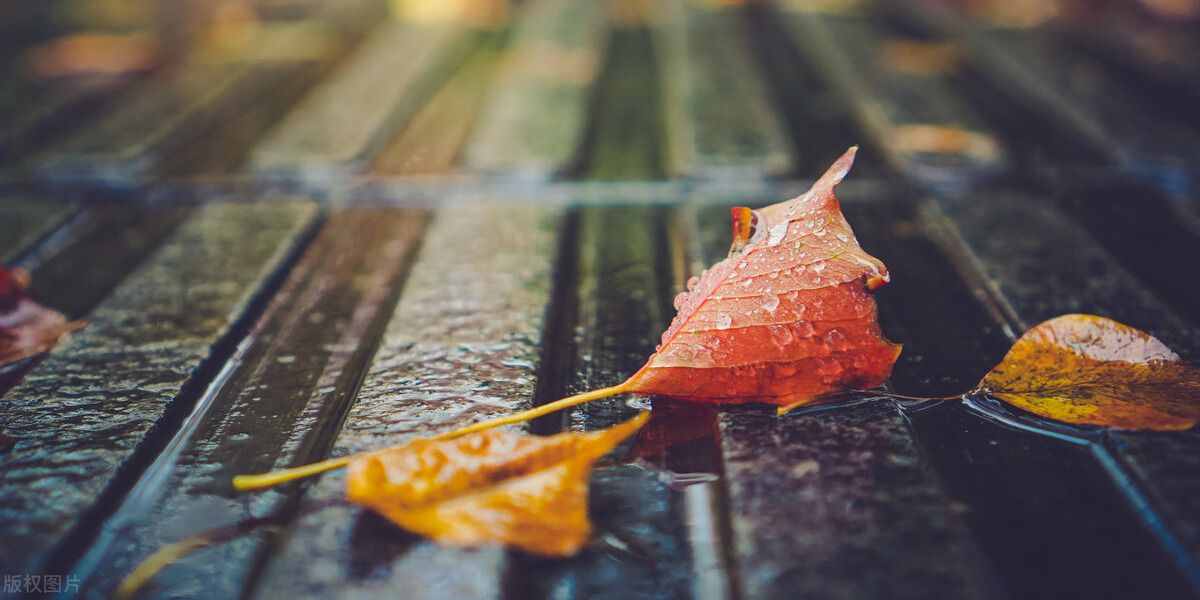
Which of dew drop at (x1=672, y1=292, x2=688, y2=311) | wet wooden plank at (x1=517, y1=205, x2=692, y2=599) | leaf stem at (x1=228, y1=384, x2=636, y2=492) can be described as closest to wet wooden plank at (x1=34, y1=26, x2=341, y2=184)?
wet wooden plank at (x1=517, y1=205, x2=692, y2=599)

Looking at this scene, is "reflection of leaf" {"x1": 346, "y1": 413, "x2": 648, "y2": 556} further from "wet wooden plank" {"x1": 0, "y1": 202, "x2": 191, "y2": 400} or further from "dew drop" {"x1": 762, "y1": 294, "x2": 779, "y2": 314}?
"wet wooden plank" {"x1": 0, "y1": 202, "x2": 191, "y2": 400}

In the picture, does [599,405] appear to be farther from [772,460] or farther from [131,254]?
[131,254]

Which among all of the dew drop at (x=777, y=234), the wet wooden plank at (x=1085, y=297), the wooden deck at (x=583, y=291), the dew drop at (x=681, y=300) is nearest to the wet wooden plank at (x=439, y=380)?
the wooden deck at (x=583, y=291)

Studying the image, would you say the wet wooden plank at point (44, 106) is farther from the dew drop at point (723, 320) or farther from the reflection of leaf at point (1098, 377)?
the reflection of leaf at point (1098, 377)

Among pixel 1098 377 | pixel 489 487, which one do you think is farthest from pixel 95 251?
pixel 1098 377

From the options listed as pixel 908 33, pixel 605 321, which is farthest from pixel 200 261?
pixel 908 33
